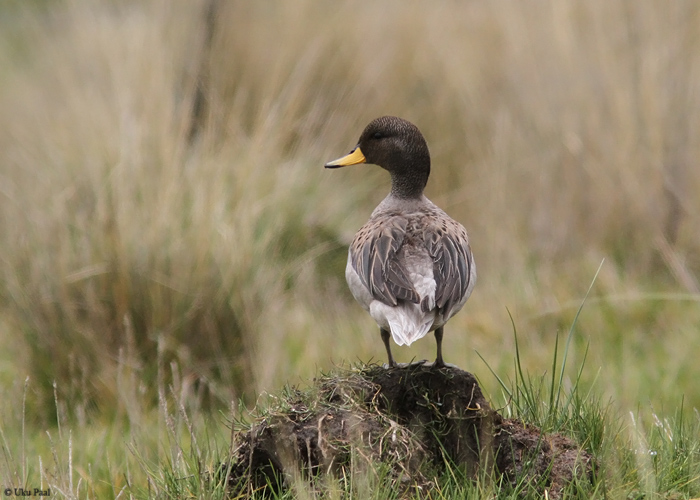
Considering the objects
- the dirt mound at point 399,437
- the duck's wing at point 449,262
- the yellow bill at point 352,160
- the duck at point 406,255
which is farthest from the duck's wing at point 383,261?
the yellow bill at point 352,160

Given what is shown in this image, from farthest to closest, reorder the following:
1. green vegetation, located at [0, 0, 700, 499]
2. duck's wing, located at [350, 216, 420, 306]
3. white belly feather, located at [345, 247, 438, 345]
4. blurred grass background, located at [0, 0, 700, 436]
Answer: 1. blurred grass background, located at [0, 0, 700, 436]
2. green vegetation, located at [0, 0, 700, 499]
3. duck's wing, located at [350, 216, 420, 306]
4. white belly feather, located at [345, 247, 438, 345]

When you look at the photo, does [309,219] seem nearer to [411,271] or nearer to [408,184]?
[408,184]

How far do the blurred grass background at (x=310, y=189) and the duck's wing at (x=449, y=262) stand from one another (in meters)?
0.80

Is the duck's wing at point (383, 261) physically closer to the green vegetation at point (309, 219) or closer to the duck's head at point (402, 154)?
the duck's head at point (402, 154)

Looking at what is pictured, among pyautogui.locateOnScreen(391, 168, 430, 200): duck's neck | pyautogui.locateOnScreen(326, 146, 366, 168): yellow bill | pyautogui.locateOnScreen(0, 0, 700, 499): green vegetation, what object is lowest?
pyautogui.locateOnScreen(0, 0, 700, 499): green vegetation

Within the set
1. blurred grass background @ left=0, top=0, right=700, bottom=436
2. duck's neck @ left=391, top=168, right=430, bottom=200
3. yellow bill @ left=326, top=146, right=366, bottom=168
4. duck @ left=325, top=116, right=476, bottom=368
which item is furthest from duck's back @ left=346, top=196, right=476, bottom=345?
blurred grass background @ left=0, top=0, right=700, bottom=436

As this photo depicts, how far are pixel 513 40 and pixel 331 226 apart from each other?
283 centimetres

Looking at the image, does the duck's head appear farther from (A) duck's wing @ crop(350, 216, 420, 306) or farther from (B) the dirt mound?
(B) the dirt mound

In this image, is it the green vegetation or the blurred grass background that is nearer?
the green vegetation

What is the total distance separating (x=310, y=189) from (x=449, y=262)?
5234 millimetres

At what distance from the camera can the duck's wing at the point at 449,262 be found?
12.6 feet

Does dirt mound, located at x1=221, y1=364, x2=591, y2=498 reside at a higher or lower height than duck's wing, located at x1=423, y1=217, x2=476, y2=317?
lower

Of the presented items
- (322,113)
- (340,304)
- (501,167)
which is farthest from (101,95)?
(501,167)

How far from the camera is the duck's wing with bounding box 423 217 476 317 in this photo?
383 cm
